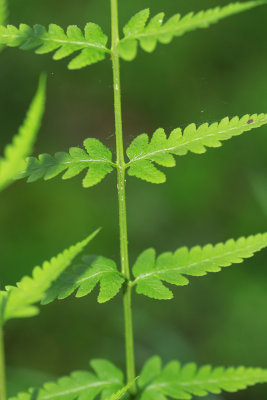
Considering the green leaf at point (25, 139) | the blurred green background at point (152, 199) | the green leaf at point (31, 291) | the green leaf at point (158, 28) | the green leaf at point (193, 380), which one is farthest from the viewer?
the blurred green background at point (152, 199)

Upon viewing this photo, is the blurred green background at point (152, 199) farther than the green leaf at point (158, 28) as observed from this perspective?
Yes

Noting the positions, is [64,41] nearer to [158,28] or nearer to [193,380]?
[158,28]

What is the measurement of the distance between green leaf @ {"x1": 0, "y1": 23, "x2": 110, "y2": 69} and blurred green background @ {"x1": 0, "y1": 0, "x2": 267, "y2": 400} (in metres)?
0.93

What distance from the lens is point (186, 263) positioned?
6.37 feet

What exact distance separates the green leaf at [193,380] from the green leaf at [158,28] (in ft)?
3.61

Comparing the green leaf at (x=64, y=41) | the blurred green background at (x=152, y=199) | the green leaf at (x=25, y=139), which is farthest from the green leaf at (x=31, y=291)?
the blurred green background at (x=152, y=199)

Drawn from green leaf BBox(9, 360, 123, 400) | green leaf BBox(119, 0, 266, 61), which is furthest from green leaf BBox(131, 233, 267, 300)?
green leaf BBox(119, 0, 266, 61)

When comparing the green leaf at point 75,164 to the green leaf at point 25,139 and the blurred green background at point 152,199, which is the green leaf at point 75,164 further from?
the blurred green background at point 152,199

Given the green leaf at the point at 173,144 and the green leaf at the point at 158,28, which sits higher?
the green leaf at the point at 158,28

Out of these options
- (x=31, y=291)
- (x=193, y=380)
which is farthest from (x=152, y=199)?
(x=31, y=291)

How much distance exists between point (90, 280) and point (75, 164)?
1.28ft

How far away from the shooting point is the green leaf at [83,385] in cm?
193

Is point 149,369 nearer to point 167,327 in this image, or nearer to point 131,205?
point 167,327

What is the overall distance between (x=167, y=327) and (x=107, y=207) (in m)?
1.87
